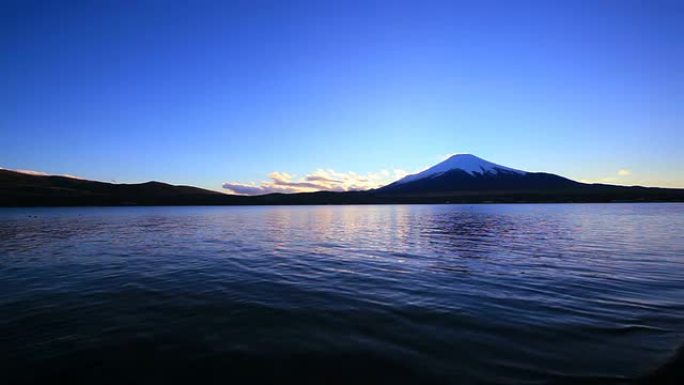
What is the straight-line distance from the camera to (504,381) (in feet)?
23.4

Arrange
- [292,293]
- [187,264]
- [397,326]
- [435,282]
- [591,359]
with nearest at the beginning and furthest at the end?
[591,359]
[397,326]
[292,293]
[435,282]
[187,264]

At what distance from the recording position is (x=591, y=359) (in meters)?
8.14

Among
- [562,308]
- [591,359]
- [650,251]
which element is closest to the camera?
[591,359]

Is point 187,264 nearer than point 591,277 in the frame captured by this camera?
No

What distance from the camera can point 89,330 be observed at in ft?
33.4

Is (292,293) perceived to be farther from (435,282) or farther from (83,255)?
(83,255)

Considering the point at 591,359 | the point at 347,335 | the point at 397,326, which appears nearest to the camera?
the point at 591,359

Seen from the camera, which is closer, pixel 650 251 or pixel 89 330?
pixel 89 330

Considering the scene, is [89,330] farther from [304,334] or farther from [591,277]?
[591,277]

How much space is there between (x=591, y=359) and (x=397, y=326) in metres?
4.73

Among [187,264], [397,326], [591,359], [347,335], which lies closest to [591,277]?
[591,359]

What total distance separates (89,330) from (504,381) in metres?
11.1

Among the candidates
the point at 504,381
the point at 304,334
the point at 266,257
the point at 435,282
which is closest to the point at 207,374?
the point at 304,334

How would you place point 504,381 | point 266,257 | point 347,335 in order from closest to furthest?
1. point 504,381
2. point 347,335
3. point 266,257
